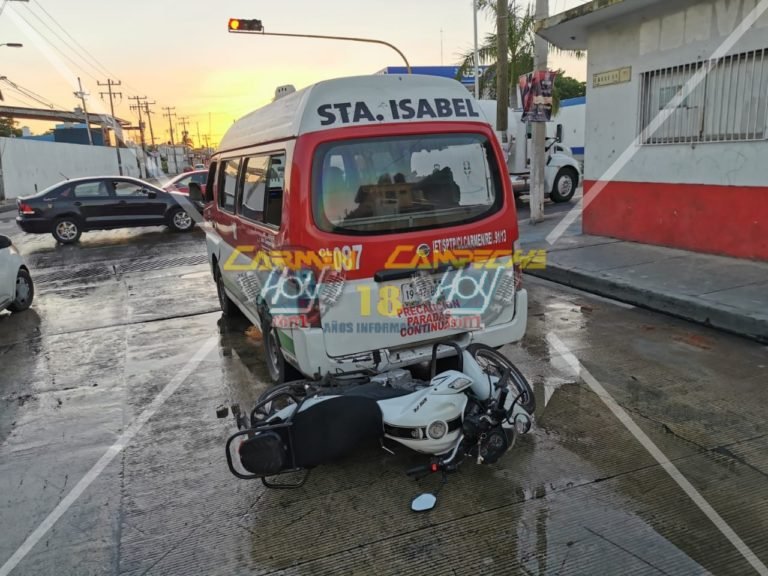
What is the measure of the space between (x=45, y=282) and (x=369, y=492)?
28.5 ft

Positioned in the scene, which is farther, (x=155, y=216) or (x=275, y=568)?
(x=155, y=216)

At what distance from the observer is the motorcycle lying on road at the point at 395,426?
314cm

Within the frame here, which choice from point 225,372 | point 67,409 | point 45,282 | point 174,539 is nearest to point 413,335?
point 174,539

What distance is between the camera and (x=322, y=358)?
380 centimetres

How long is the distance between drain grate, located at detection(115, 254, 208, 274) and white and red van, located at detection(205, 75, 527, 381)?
6.89 m

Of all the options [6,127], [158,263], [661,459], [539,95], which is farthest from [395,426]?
[6,127]

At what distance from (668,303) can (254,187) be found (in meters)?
4.60

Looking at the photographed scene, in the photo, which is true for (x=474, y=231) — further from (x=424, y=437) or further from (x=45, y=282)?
(x=45, y=282)

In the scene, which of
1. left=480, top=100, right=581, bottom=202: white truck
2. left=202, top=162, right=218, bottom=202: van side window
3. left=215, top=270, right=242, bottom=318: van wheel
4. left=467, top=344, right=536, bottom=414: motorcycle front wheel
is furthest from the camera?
left=480, top=100, right=581, bottom=202: white truck

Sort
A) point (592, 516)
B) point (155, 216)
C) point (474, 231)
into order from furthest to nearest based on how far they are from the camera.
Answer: point (155, 216), point (474, 231), point (592, 516)

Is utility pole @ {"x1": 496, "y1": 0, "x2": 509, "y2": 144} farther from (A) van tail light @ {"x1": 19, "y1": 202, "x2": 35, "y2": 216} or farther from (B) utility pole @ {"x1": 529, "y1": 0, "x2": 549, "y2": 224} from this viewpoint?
(A) van tail light @ {"x1": 19, "y1": 202, "x2": 35, "y2": 216}

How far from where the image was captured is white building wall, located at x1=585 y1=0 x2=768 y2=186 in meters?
7.66

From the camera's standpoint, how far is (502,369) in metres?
3.79

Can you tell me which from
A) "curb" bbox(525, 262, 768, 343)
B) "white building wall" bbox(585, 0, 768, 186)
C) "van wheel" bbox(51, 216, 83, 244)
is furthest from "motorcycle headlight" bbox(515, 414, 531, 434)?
"van wheel" bbox(51, 216, 83, 244)
